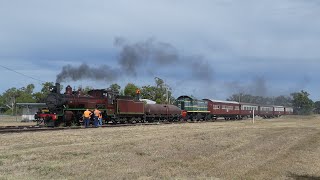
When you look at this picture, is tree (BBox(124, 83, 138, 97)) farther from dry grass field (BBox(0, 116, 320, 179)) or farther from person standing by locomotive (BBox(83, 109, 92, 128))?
dry grass field (BBox(0, 116, 320, 179))

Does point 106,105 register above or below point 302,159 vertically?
above

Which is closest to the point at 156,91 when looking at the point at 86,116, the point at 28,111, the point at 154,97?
the point at 154,97

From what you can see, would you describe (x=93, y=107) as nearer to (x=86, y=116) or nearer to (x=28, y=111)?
(x=86, y=116)

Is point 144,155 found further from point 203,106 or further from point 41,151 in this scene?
point 203,106

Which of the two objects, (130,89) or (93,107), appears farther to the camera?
(130,89)

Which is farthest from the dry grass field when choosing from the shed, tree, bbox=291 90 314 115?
tree, bbox=291 90 314 115

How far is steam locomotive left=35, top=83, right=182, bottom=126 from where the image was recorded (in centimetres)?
3033

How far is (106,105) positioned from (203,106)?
2570 centimetres

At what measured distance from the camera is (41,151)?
13.6 meters

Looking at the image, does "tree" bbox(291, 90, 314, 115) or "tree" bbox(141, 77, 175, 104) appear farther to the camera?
"tree" bbox(291, 90, 314, 115)

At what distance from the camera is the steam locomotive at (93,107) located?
30328mm

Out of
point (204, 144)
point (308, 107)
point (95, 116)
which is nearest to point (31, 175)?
point (204, 144)

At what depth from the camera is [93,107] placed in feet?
108

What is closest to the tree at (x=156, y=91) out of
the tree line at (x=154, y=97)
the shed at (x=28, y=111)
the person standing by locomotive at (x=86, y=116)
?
the tree line at (x=154, y=97)
